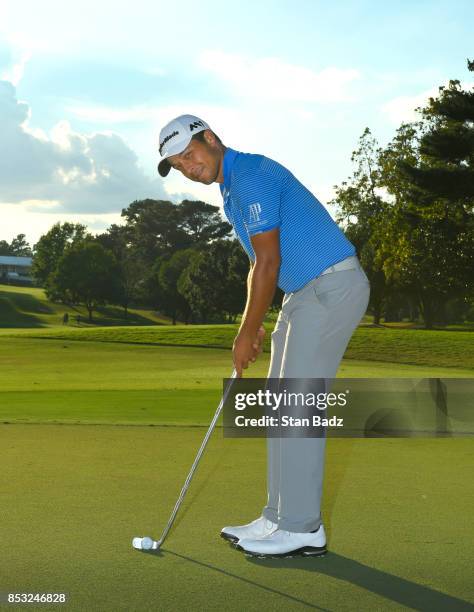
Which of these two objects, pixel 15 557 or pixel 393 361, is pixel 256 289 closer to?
pixel 15 557

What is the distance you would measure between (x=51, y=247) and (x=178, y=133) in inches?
3998

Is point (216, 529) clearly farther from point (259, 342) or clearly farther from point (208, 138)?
point (208, 138)

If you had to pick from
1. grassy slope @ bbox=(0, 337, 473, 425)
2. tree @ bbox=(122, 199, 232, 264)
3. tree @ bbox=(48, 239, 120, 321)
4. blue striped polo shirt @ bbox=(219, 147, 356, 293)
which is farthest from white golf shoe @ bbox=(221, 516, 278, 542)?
tree @ bbox=(122, 199, 232, 264)

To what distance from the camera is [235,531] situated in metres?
4.55

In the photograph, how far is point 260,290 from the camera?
4285mm

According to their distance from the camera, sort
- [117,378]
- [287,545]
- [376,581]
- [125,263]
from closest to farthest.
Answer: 1. [376,581]
2. [287,545]
3. [117,378]
4. [125,263]

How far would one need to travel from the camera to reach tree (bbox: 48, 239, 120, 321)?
85625 millimetres

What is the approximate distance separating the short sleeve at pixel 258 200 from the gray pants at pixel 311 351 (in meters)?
0.43

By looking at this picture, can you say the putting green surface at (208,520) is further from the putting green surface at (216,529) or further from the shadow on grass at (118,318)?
the shadow on grass at (118,318)

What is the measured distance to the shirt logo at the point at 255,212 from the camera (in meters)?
4.29

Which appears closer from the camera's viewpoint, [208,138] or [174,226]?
[208,138]

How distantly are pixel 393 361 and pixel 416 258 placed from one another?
17887 mm

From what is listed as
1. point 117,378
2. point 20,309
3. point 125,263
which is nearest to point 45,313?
point 20,309

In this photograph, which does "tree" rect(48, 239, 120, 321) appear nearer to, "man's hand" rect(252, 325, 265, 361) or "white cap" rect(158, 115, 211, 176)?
"man's hand" rect(252, 325, 265, 361)
